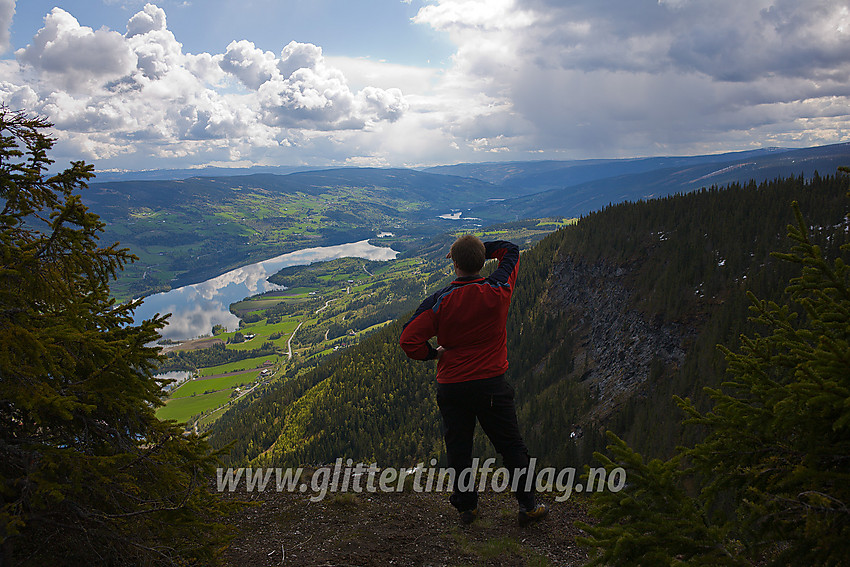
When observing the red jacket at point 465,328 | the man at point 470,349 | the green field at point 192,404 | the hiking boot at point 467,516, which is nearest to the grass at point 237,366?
the green field at point 192,404

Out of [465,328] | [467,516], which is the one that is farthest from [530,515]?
[465,328]

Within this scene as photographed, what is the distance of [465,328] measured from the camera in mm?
6191

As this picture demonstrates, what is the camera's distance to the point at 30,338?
4.29 m

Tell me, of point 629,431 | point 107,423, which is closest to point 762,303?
point 107,423

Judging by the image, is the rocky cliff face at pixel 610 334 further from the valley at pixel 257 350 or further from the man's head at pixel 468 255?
the valley at pixel 257 350

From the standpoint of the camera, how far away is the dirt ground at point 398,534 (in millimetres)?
6664

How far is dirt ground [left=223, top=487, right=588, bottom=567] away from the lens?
21.9 feet

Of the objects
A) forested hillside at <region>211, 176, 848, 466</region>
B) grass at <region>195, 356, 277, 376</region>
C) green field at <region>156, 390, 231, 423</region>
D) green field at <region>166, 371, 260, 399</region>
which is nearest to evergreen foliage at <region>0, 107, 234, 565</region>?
forested hillside at <region>211, 176, 848, 466</region>

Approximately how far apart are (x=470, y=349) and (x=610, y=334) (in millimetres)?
78791

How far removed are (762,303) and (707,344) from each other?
58.1 metres

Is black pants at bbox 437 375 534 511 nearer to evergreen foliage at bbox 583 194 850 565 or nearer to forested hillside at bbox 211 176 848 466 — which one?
evergreen foliage at bbox 583 194 850 565

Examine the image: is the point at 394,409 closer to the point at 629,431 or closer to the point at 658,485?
the point at 629,431

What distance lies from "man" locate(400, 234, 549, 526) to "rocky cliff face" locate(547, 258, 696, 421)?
201 ft

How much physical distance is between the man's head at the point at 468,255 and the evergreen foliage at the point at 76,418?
395cm
